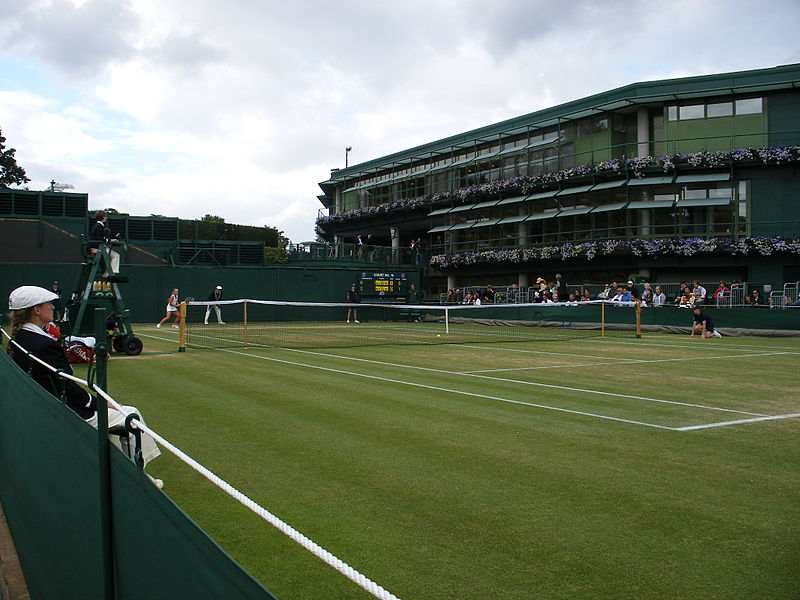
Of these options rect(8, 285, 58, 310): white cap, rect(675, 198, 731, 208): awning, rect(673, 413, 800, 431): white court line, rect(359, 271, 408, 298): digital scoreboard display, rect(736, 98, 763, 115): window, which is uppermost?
rect(736, 98, 763, 115): window

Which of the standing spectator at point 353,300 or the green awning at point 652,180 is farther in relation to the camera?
the standing spectator at point 353,300

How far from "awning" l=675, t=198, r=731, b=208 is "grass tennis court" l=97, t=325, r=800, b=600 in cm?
2536

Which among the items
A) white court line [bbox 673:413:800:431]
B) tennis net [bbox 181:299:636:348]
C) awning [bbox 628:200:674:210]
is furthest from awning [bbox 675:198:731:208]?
white court line [bbox 673:413:800:431]

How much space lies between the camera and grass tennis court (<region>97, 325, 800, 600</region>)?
165 inches

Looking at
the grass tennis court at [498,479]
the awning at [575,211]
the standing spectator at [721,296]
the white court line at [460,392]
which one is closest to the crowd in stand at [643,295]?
the standing spectator at [721,296]

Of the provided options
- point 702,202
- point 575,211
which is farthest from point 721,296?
point 575,211

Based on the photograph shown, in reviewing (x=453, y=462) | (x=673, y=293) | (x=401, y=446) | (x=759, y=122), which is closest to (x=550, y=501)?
(x=453, y=462)

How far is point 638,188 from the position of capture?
38.8m

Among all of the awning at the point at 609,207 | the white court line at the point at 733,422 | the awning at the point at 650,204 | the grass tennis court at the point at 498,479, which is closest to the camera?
the grass tennis court at the point at 498,479

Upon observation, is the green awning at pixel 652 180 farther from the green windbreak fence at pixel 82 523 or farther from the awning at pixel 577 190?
the green windbreak fence at pixel 82 523

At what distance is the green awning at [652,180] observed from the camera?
3709cm

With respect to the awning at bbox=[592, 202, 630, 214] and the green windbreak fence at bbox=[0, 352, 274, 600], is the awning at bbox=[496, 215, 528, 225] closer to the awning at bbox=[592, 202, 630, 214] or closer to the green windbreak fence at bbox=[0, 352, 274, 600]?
the awning at bbox=[592, 202, 630, 214]

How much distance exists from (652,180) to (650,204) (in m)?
1.26

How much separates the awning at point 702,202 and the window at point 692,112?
14.8 feet
